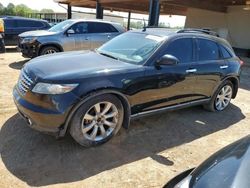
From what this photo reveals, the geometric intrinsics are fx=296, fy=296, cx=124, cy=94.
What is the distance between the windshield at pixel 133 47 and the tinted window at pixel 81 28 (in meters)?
5.53

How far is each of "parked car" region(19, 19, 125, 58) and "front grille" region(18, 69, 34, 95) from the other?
5.90 meters

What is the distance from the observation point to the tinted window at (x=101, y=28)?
11.0 m

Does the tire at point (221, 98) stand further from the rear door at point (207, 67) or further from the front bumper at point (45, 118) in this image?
the front bumper at point (45, 118)

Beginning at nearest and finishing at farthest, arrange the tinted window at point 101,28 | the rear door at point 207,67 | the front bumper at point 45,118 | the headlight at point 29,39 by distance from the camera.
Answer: the front bumper at point 45,118 < the rear door at point 207,67 < the headlight at point 29,39 < the tinted window at point 101,28

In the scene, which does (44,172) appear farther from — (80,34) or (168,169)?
(80,34)

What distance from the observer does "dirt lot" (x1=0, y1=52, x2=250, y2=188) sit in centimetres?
344

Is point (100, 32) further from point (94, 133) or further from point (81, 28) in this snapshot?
point (94, 133)

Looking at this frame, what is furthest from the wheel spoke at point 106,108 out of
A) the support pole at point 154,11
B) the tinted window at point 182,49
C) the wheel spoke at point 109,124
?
the support pole at point 154,11

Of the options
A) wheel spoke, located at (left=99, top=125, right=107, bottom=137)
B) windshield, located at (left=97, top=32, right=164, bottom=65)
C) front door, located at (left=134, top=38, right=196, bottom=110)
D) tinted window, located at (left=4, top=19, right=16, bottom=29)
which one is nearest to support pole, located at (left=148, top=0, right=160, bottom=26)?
tinted window, located at (left=4, top=19, right=16, bottom=29)

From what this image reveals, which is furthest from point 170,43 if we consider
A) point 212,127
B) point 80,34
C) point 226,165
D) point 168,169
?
point 80,34

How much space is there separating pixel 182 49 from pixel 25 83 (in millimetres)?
2670

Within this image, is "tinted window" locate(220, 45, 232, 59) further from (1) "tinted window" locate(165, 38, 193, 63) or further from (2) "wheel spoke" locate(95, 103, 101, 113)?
(2) "wheel spoke" locate(95, 103, 101, 113)

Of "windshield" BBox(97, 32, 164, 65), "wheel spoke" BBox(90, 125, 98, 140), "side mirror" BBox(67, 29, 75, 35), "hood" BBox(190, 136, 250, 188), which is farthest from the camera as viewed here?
"side mirror" BBox(67, 29, 75, 35)

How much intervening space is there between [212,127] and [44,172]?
3.19 m
